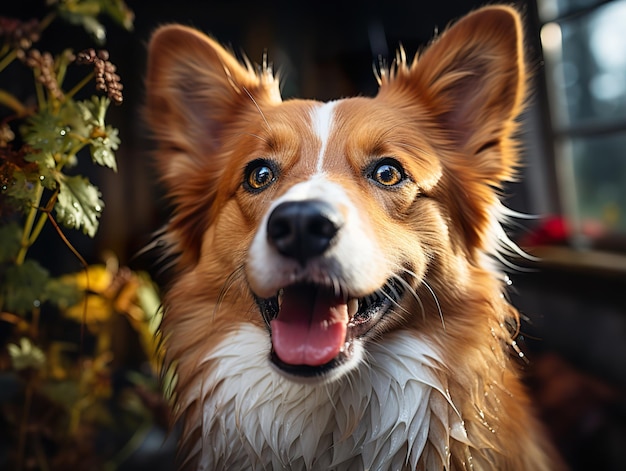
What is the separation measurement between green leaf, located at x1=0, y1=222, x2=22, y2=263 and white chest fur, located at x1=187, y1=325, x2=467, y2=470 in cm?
60

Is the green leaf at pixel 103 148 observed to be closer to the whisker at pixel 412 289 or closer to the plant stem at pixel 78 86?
the plant stem at pixel 78 86

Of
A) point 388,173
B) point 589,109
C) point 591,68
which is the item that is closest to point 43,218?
point 388,173

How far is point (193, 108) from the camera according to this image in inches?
54.2

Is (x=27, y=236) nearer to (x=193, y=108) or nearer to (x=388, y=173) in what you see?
(x=193, y=108)

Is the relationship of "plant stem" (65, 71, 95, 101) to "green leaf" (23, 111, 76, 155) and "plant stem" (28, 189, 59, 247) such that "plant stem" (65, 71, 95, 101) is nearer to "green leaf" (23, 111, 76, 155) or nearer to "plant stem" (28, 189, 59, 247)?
"green leaf" (23, 111, 76, 155)

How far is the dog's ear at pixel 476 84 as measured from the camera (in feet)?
4.03

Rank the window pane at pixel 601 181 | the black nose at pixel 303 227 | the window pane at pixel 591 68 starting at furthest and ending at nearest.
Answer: the window pane at pixel 601 181, the window pane at pixel 591 68, the black nose at pixel 303 227

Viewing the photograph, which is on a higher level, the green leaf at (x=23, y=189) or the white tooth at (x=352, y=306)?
the green leaf at (x=23, y=189)

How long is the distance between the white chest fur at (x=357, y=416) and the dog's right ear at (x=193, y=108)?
0.35 metres

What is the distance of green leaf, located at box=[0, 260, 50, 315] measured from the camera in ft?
4.39

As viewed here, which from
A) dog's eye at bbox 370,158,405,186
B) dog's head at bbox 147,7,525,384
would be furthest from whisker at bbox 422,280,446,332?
dog's eye at bbox 370,158,405,186

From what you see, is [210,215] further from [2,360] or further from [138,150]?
[138,150]

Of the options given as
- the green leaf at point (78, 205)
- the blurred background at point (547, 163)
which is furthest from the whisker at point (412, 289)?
the green leaf at point (78, 205)

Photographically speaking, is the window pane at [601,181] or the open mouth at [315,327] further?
the window pane at [601,181]
